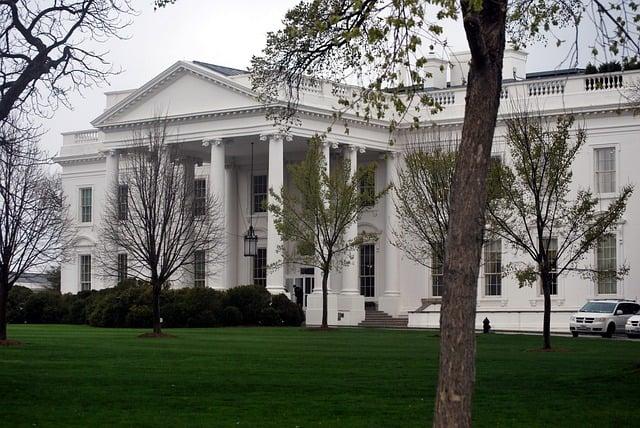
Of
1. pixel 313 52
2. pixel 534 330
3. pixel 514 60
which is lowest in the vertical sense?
pixel 534 330

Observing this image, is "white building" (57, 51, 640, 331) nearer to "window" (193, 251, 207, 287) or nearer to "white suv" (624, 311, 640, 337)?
"window" (193, 251, 207, 287)

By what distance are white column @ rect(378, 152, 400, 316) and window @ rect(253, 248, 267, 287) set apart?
7021 mm

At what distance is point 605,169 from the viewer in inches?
2286

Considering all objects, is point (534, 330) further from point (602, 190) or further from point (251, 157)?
point (251, 157)

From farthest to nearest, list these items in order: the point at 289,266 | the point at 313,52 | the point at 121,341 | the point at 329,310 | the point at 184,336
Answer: the point at 289,266
the point at 329,310
the point at 184,336
the point at 121,341
the point at 313,52

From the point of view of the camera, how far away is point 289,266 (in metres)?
66.9

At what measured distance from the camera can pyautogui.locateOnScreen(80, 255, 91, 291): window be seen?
76875 mm

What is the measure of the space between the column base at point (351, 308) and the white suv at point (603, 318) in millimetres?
13994

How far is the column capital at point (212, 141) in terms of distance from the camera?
206ft

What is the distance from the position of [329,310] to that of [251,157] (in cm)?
1222

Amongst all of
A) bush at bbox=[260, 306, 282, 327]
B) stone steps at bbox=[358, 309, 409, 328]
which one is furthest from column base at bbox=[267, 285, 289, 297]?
stone steps at bbox=[358, 309, 409, 328]

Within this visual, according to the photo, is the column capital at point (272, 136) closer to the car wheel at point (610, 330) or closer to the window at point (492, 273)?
the window at point (492, 273)

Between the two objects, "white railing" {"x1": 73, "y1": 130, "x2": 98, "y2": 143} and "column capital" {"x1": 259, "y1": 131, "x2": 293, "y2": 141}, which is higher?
"white railing" {"x1": 73, "y1": 130, "x2": 98, "y2": 143}

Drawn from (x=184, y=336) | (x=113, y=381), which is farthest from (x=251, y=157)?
(x=113, y=381)
